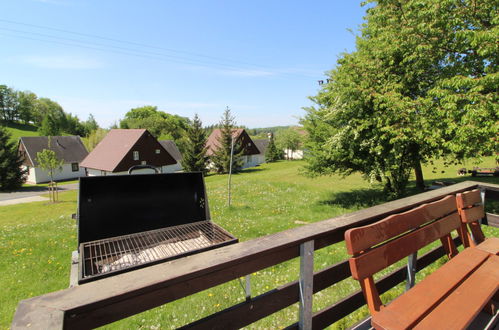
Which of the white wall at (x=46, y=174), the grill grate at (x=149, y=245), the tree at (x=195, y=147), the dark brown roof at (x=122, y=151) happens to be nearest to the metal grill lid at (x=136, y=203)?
the grill grate at (x=149, y=245)

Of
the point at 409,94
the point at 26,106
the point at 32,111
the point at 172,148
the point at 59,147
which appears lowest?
the point at 172,148

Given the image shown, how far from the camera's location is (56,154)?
43094 millimetres

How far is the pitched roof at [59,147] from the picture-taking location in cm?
4394

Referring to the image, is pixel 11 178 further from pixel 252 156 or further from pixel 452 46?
pixel 452 46

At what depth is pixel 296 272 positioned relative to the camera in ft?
16.5

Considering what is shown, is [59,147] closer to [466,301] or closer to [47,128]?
[47,128]

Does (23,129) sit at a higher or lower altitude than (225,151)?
higher

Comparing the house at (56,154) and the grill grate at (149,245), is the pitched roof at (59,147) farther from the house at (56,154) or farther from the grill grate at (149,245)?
the grill grate at (149,245)

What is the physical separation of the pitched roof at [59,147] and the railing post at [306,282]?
53236mm

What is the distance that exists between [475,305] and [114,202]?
3.60 metres

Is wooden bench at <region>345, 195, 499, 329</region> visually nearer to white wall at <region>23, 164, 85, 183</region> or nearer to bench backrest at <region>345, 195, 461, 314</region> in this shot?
bench backrest at <region>345, 195, 461, 314</region>

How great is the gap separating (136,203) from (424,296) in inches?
126

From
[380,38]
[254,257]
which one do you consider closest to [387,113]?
[380,38]

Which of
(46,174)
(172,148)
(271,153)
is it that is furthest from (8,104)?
(271,153)
